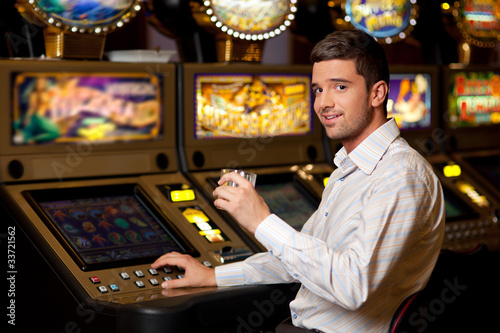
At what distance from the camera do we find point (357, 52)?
198 centimetres

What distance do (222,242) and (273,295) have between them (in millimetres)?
518

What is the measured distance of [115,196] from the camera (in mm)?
2904

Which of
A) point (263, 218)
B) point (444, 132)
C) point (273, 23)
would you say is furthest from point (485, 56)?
point (263, 218)

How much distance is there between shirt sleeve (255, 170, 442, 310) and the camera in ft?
5.75

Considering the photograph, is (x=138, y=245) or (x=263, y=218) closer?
(x=263, y=218)

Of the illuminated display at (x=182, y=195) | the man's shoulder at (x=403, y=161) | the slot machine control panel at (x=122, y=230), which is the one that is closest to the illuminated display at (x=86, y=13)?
the slot machine control panel at (x=122, y=230)

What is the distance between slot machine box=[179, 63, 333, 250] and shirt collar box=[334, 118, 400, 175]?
1129 mm

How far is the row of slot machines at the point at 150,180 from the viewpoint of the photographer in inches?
90.8

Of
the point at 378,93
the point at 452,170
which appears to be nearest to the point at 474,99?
the point at 452,170

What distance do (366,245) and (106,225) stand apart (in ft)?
4.15

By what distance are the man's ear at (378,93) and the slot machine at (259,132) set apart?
1184mm

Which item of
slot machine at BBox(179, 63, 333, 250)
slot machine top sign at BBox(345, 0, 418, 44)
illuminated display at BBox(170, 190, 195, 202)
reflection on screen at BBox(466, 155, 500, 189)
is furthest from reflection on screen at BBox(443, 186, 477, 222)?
illuminated display at BBox(170, 190, 195, 202)

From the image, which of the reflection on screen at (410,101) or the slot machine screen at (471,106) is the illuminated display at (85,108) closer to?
the reflection on screen at (410,101)

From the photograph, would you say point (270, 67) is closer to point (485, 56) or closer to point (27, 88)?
point (27, 88)
